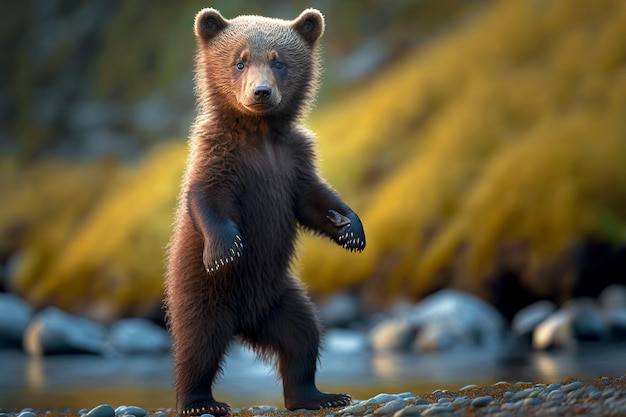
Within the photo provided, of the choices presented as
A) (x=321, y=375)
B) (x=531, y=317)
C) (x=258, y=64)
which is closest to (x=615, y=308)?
(x=531, y=317)

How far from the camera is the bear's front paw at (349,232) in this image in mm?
8688

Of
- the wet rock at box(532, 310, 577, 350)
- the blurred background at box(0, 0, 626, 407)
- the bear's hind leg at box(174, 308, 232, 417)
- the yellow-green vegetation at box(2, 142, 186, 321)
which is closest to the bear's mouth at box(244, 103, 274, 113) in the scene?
the blurred background at box(0, 0, 626, 407)

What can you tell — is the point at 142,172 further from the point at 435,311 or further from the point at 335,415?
the point at 335,415

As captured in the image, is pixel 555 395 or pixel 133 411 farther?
pixel 133 411

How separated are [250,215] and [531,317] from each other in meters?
10.8

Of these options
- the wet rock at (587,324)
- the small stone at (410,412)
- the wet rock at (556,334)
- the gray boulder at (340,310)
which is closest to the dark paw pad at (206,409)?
the small stone at (410,412)

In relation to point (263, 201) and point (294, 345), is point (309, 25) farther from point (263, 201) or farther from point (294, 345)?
point (294, 345)

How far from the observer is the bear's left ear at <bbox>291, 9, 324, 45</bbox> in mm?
9227

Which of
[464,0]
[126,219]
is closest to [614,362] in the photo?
[126,219]

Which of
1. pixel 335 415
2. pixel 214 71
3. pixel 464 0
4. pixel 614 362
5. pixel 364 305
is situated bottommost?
pixel 335 415

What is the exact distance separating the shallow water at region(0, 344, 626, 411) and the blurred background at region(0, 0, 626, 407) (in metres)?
0.09

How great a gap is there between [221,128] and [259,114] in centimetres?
39

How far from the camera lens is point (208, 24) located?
9.05m

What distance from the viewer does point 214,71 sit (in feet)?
29.2
